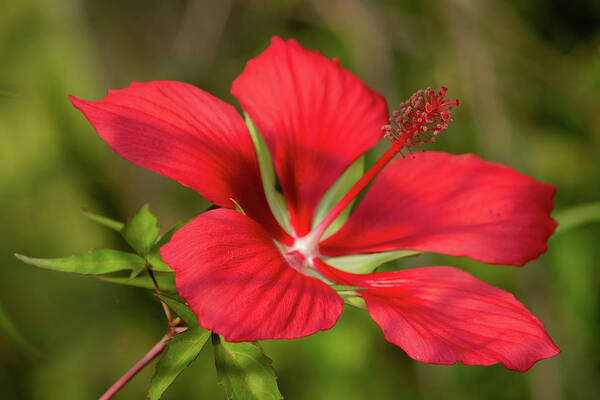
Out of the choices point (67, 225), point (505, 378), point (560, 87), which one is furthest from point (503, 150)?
point (67, 225)

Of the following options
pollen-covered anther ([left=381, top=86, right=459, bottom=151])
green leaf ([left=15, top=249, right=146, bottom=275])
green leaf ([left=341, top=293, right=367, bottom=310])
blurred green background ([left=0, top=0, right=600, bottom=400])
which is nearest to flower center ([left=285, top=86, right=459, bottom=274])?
pollen-covered anther ([left=381, top=86, right=459, bottom=151])

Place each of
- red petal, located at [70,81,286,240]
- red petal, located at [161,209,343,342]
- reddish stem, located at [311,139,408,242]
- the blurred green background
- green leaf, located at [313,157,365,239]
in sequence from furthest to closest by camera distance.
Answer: the blurred green background, green leaf, located at [313,157,365,239], reddish stem, located at [311,139,408,242], red petal, located at [70,81,286,240], red petal, located at [161,209,343,342]

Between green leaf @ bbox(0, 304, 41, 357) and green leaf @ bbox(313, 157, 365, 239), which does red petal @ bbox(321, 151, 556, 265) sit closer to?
green leaf @ bbox(313, 157, 365, 239)

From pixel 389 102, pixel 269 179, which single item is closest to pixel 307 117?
pixel 269 179

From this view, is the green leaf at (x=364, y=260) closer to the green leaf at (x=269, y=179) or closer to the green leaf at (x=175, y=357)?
the green leaf at (x=269, y=179)

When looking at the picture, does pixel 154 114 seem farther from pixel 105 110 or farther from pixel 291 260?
pixel 291 260

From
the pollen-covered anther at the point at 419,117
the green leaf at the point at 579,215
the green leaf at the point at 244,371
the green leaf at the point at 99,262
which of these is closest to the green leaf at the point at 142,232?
the green leaf at the point at 99,262
